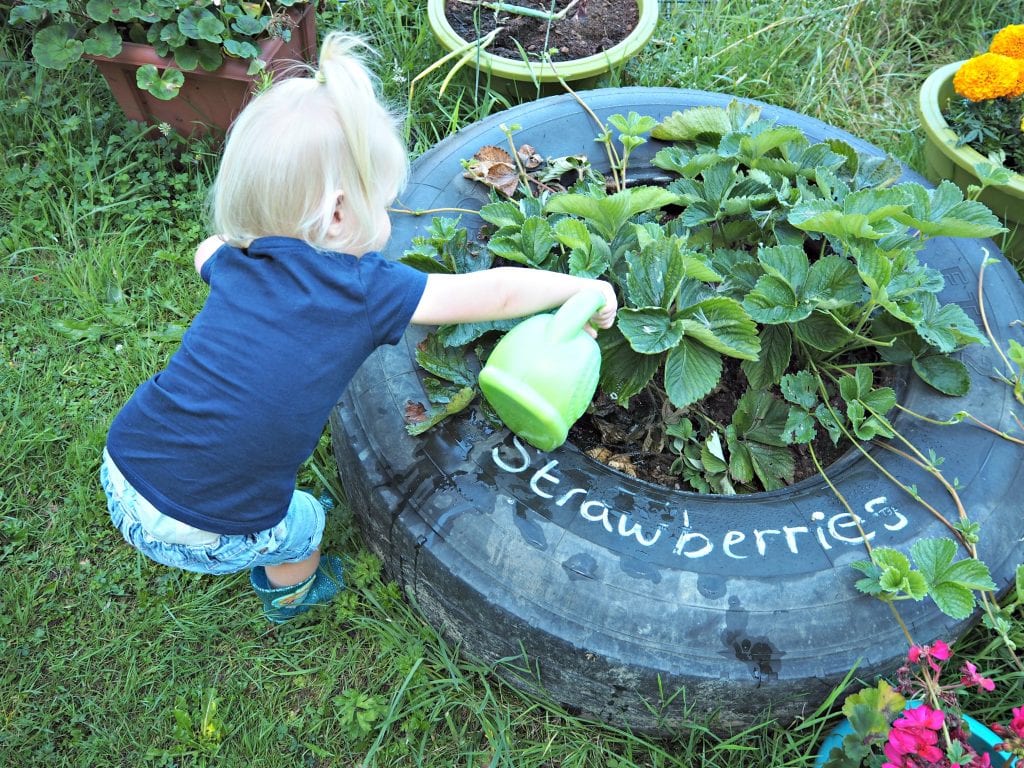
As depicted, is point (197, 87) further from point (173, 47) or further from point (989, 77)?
point (989, 77)

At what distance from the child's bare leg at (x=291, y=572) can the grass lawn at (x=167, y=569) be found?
0.13m

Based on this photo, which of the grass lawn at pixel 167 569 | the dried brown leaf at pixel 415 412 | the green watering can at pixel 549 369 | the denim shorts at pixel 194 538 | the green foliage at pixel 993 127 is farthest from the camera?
the green foliage at pixel 993 127

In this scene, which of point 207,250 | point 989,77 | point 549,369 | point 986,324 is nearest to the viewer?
point 549,369

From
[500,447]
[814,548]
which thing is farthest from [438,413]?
[814,548]

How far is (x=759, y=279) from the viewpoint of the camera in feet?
5.61

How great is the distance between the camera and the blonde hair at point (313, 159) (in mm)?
1331

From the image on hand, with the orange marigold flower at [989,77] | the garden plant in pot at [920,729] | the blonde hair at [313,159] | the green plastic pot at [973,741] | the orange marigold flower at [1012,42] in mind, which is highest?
the blonde hair at [313,159]

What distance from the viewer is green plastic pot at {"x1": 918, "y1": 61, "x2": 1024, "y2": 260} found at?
93.5 inches

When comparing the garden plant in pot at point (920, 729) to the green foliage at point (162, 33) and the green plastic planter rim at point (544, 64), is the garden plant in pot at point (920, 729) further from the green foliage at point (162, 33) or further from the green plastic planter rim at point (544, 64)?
the green foliage at point (162, 33)

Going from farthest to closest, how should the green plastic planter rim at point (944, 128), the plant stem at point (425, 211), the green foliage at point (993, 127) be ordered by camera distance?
the green foliage at point (993, 127) < the green plastic planter rim at point (944, 128) < the plant stem at point (425, 211)

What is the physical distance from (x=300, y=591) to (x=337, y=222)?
898 millimetres

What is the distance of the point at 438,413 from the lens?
165cm

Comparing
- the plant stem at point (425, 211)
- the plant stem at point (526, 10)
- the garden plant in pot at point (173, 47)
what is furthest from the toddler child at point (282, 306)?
the plant stem at point (526, 10)

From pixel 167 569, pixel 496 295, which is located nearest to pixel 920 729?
pixel 496 295
